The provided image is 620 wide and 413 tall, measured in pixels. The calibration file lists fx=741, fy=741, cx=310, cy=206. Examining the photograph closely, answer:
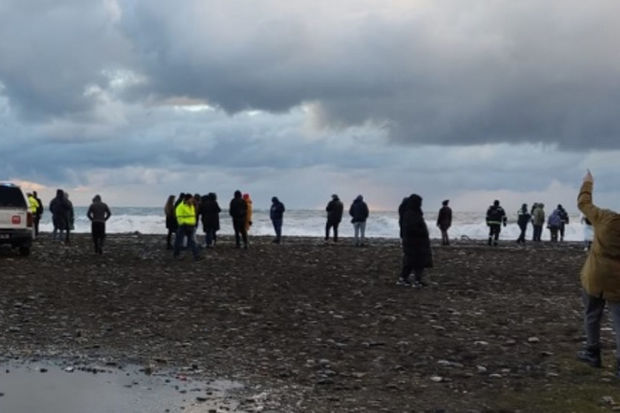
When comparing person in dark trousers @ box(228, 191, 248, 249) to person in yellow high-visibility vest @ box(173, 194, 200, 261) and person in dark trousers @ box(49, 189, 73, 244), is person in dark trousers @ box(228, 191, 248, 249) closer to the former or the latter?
person in yellow high-visibility vest @ box(173, 194, 200, 261)

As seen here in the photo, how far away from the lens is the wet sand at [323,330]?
861cm

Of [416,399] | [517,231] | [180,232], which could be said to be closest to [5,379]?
[416,399]

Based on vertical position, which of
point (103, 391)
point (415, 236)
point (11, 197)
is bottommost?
point (103, 391)

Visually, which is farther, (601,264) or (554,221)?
(554,221)

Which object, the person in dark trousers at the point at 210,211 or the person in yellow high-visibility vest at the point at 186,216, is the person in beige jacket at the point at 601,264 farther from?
the person in dark trousers at the point at 210,211

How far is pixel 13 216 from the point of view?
73.0 ft

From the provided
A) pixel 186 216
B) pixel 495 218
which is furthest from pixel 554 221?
pixel 186 216

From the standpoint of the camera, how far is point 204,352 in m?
10.6

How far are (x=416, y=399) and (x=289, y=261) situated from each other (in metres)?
16.6

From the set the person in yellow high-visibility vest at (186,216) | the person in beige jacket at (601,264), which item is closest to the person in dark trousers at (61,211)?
the person in yellow high-visibility vest at (186,216)

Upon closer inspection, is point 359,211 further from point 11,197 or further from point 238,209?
point 11,197

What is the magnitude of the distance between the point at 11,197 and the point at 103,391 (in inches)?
625

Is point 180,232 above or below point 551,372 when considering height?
above

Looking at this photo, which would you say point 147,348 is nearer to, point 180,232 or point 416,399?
point 416,399
